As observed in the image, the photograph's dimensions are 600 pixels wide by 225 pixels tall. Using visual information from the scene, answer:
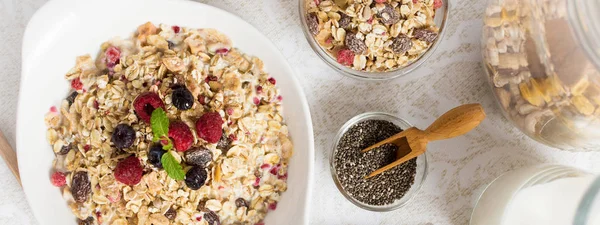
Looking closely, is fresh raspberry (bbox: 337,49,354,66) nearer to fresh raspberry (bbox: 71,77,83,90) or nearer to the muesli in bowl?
the muesli in bowl

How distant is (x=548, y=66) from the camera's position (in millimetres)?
914

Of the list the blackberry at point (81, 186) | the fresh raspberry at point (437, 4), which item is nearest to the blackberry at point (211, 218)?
the blackberry at point (81, 186)

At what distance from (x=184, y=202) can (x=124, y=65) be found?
281 mm

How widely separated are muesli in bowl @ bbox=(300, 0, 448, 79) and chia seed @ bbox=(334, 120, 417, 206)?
0.11m

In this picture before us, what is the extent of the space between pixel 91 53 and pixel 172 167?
29 centimetres

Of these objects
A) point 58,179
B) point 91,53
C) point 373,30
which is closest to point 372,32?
point 373,30

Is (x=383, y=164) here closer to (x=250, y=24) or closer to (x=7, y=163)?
(x=250, y=24)

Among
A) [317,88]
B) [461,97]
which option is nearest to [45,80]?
[317,88]

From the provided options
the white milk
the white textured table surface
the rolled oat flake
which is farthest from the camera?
the white textured table surface

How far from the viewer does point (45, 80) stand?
3.56 feet

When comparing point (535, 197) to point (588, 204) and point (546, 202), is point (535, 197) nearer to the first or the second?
point (546, 202)

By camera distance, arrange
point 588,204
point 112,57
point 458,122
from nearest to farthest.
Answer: point 588,204 → point 458,122 → point 112,57

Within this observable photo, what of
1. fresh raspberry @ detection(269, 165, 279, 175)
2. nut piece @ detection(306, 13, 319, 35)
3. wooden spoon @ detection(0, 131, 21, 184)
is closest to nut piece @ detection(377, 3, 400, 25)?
nut piece @ detection(306, 13, 319, 35)

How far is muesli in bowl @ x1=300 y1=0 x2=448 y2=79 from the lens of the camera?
1.08m
